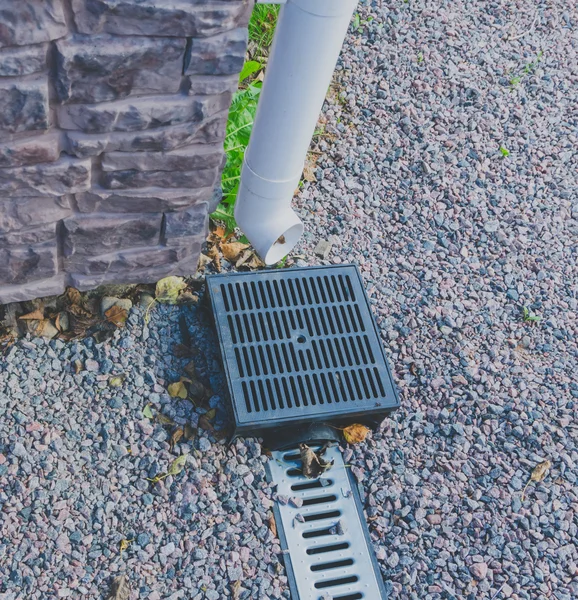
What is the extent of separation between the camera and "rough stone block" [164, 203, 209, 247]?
2.20 m

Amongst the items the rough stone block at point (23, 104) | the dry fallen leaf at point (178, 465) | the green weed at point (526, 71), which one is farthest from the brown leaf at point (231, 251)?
the green weed at point (526, 71)

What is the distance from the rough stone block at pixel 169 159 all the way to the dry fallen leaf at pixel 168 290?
1.84 ft

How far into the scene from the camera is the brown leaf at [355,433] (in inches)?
92.4

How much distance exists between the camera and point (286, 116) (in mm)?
2176

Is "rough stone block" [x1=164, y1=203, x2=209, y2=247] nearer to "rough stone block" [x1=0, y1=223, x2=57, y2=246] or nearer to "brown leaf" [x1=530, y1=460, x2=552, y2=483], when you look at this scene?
"rough stone block" [x1=0, y1=223, x2=57, y2=246]

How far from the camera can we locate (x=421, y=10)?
3695 mm

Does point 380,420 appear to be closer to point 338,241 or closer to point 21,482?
point 338,241

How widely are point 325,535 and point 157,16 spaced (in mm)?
1534

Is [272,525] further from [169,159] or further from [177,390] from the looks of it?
[169,159]

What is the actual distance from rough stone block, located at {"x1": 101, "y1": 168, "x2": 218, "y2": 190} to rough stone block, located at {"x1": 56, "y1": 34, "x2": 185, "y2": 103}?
0.27 m

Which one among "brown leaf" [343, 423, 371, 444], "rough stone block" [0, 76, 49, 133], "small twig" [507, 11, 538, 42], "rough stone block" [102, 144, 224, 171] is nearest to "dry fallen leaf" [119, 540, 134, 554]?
"brown leaf" [343, 423, 371, 444]

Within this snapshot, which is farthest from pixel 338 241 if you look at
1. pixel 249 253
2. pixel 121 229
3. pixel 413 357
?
pixel 121 229

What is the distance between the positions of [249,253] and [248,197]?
1.00 ft

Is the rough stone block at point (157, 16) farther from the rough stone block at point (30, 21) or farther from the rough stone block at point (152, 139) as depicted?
the rough stone block at point (152, 139)
